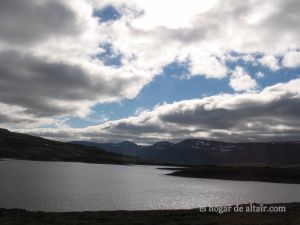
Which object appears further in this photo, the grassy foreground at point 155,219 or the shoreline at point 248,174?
the shoreline at point 248,174

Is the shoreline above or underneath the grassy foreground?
above

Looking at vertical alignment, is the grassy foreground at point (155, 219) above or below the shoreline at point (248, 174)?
below

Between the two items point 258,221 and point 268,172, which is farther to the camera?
point 268,172

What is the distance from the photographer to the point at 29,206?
58312 millimetres

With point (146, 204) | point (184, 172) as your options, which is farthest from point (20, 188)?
point (184, 172)

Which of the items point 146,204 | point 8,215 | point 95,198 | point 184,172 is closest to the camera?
point 8,215

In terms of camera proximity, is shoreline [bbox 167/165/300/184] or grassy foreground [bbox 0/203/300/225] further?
shoreline [bbox 167/165/300/184]

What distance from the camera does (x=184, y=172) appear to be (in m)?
187

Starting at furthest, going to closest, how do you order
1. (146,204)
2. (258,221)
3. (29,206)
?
(146,204) < (29,206) < (258,221)

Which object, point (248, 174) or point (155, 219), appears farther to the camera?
point (248, 174)

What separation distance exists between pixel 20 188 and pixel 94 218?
148 feet

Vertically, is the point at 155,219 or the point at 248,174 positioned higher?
the point at 248,174

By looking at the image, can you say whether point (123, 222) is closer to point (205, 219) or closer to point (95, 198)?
point (205, 219)

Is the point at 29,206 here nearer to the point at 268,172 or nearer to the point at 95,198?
the point at 95,198
